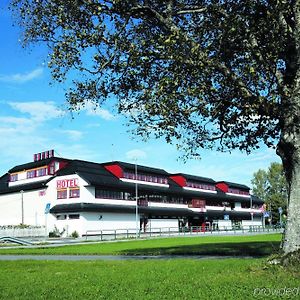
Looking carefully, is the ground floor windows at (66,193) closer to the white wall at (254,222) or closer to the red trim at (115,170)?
the red trim at (115,170)

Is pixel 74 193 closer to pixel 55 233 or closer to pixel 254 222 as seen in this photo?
pixel 55 233

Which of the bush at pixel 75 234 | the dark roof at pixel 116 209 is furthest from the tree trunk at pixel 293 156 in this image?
the bush at pixel 75 234

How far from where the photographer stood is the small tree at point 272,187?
368 ft

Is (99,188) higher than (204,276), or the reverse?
(99,188)

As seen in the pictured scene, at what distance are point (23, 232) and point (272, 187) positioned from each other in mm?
75515

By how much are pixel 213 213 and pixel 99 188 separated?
32659mm

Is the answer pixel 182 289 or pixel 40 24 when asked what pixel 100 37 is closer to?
pixel 40 24

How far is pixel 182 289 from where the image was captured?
8.99m

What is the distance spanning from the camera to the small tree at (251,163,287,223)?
112 metres

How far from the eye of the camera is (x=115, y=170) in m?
71.9

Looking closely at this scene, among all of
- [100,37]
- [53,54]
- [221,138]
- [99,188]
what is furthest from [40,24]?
[99,188]

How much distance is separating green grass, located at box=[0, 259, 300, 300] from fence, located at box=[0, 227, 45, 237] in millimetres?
46290

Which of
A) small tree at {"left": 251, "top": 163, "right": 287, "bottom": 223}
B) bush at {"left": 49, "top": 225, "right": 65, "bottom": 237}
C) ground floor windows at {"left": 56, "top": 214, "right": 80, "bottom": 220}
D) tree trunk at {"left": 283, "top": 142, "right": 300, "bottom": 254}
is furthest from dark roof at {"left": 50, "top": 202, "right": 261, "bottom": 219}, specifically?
tree trunk at {"left": 283, "top": 142, "right": 300, "bottom": 254}

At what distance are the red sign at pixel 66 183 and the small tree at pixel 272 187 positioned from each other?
62.1 m
